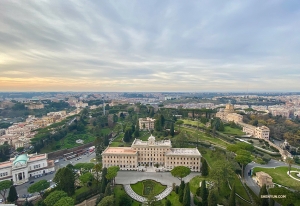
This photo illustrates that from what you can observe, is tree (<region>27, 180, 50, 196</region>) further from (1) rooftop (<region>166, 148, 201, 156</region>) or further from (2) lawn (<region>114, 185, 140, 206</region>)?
(1) rooftop (<region>166, 148, 201, 156</region>)

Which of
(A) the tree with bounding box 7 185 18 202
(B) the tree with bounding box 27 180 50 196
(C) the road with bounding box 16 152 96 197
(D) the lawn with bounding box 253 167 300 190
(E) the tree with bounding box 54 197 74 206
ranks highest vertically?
(E) the tree with bounding box 54 197 74 206

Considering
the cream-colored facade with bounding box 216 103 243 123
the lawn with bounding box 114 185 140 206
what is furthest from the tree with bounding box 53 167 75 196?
the cream-colored facade with bounding box 216 103 243 123

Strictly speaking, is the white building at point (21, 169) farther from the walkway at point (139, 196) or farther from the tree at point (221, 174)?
the tree at point (221, 174)

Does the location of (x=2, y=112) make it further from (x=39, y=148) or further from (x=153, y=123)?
(x=153, y=123)

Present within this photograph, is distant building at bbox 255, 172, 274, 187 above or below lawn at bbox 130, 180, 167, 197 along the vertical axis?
above

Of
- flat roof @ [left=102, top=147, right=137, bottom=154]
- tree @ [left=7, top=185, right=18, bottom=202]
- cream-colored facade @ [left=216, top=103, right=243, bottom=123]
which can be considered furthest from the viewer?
cream-colored facade @ [left=216, top=103, right=243, bottom=123]

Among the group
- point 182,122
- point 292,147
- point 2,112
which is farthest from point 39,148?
point 2,112

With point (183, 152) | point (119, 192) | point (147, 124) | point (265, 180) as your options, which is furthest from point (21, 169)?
point (265, 180)
